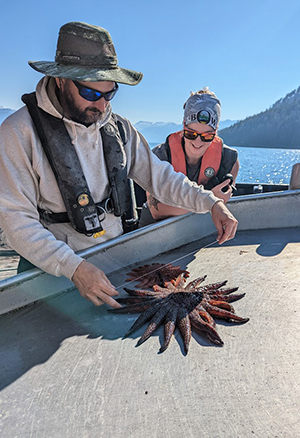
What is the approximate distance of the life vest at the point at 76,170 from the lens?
2477 mm

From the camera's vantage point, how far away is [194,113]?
13.5 feet

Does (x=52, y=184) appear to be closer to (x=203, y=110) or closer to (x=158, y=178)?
(x=158, y=178)

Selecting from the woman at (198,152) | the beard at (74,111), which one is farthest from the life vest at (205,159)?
the beard at (74,111)

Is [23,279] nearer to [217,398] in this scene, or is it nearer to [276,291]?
[217,398]

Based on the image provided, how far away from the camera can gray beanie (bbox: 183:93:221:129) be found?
4.08m

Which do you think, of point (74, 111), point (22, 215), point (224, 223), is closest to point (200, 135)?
point (224, 223)

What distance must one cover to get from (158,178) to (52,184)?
106cm

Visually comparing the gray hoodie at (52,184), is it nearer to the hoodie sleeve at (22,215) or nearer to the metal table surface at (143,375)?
the hoodie sleeve at (22,215)

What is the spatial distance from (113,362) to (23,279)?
998mm

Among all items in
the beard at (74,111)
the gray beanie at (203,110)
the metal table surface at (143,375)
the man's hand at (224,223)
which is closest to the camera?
the metal table surface at (143,375)

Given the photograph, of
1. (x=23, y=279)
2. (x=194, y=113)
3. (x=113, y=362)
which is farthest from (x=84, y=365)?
(x=194, y=113)

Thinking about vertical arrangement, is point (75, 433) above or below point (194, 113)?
below

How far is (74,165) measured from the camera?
2.56 m

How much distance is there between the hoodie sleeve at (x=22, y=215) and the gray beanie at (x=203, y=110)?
2366 millimetres
